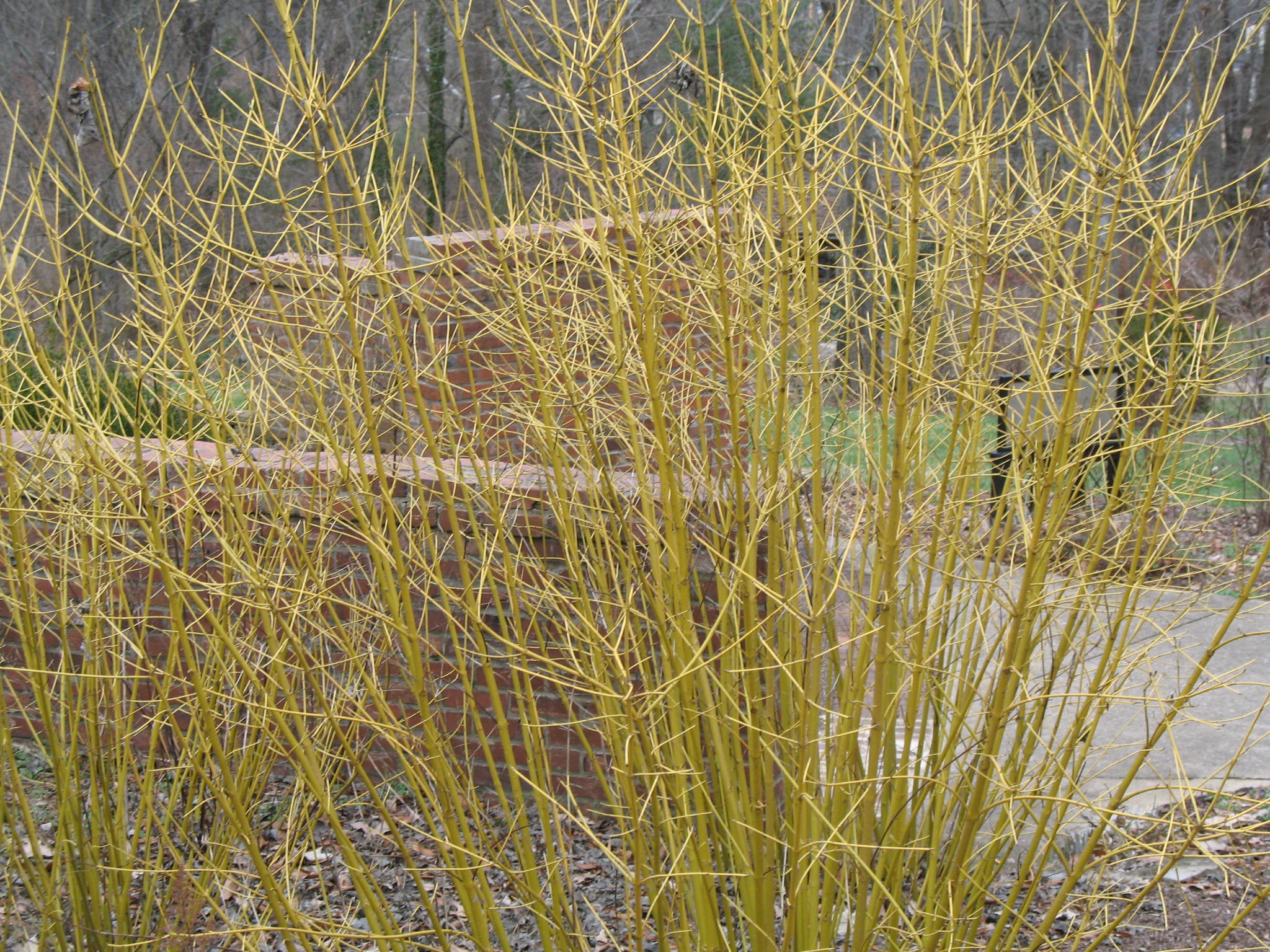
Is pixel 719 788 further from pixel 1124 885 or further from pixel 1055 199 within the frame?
pixel 1124 885

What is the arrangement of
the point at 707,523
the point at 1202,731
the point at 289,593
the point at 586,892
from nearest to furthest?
the point at 707,523, the point at 289,593, the point at 586,892, the point at 1202,731

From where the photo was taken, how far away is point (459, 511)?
3402 millimetres

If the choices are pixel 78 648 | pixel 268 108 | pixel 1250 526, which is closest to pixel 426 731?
pixel 78 648

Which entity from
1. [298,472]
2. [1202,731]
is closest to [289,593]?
[298,472]

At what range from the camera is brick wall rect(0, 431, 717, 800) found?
1892 mm

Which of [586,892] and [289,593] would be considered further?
[586,892]

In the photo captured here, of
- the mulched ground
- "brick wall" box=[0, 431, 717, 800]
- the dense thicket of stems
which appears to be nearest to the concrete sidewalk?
the mulched ground

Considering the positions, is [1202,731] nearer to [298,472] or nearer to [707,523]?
[707,523]

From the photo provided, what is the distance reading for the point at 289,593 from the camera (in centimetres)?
301

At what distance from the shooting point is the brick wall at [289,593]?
1892 mm

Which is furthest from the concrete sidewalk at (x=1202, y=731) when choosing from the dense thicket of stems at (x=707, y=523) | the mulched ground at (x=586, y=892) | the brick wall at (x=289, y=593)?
the brick wall at (x=289, y=593)

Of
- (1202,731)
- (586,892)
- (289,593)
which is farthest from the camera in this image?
(1202,731)

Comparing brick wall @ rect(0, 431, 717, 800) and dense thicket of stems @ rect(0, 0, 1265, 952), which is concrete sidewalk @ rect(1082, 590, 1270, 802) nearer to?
dense thicket of stems @ rect(0, 0, 1265, 952)

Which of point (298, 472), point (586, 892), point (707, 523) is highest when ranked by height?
point (298, 472)
